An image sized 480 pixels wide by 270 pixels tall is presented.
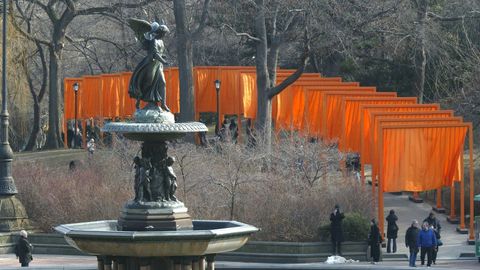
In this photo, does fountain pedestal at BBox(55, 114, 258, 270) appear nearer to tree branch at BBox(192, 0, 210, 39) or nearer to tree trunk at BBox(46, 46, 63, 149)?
tree branch at BBox(192, 0, 210, 39)

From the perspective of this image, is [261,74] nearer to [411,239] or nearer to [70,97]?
[70,97]

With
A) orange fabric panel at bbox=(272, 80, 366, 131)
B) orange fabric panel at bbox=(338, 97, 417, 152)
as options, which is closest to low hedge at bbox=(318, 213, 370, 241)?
orange fabric panel at bbox=(338, 97, 417, 152)

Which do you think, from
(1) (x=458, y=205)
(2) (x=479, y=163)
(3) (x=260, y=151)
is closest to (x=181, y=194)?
(3) (x=260, y=151)

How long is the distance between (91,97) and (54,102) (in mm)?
1941

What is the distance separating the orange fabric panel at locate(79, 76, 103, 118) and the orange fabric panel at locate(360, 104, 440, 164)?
17.8m

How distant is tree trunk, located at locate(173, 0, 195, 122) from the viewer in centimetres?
4862

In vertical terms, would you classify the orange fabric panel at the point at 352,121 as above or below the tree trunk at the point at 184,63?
below

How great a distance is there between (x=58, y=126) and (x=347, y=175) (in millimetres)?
22033

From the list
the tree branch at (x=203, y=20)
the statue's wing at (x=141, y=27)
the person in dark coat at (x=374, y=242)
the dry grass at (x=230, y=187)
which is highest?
the tree branch at (x=203, y=20)

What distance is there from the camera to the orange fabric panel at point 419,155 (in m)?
37.5

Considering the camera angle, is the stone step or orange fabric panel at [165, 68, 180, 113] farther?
orange fabric panel at [165, 68, 180, 113]

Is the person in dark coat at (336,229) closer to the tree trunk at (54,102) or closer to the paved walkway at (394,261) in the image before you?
the paved walkway at (394,261)

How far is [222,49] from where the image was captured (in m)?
59.9

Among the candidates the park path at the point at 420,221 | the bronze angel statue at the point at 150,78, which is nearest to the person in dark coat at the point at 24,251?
the bronze angel statue at the point at 150,78
